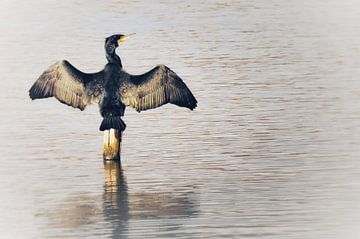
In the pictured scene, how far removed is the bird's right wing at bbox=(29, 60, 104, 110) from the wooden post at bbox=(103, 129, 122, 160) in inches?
21.3

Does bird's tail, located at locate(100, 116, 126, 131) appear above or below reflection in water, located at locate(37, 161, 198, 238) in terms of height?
above

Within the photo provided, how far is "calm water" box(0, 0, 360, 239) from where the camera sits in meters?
15.1

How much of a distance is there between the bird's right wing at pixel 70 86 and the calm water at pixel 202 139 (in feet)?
2.46

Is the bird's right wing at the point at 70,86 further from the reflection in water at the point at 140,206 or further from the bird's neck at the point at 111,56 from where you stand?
the reflection in water at the point at 140,206

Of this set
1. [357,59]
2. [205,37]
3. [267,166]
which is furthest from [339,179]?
[205,37]

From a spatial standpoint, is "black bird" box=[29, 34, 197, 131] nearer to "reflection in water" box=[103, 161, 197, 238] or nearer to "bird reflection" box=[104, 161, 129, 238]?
"bird reflection" box=[104, 161, 129, 238]

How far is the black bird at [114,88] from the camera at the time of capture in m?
19.2

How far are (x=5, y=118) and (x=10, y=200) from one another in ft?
19.9

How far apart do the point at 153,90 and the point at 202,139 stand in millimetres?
1269

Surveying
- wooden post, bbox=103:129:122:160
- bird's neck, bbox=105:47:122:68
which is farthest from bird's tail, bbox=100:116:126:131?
bird's neck, bbox=105:47:122:68

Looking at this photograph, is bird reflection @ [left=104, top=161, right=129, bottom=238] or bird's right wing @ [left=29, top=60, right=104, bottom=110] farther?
bird's right wing @ [left=29, top=60, right=104, bottom=110]

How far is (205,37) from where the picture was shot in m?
32.1

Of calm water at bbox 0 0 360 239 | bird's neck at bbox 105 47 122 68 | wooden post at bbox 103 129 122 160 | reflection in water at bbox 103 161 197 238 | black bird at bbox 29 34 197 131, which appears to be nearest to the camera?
reflection in water at bbox 103 161 197 238

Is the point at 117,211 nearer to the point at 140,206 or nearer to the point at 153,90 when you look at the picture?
the point at 140,206
